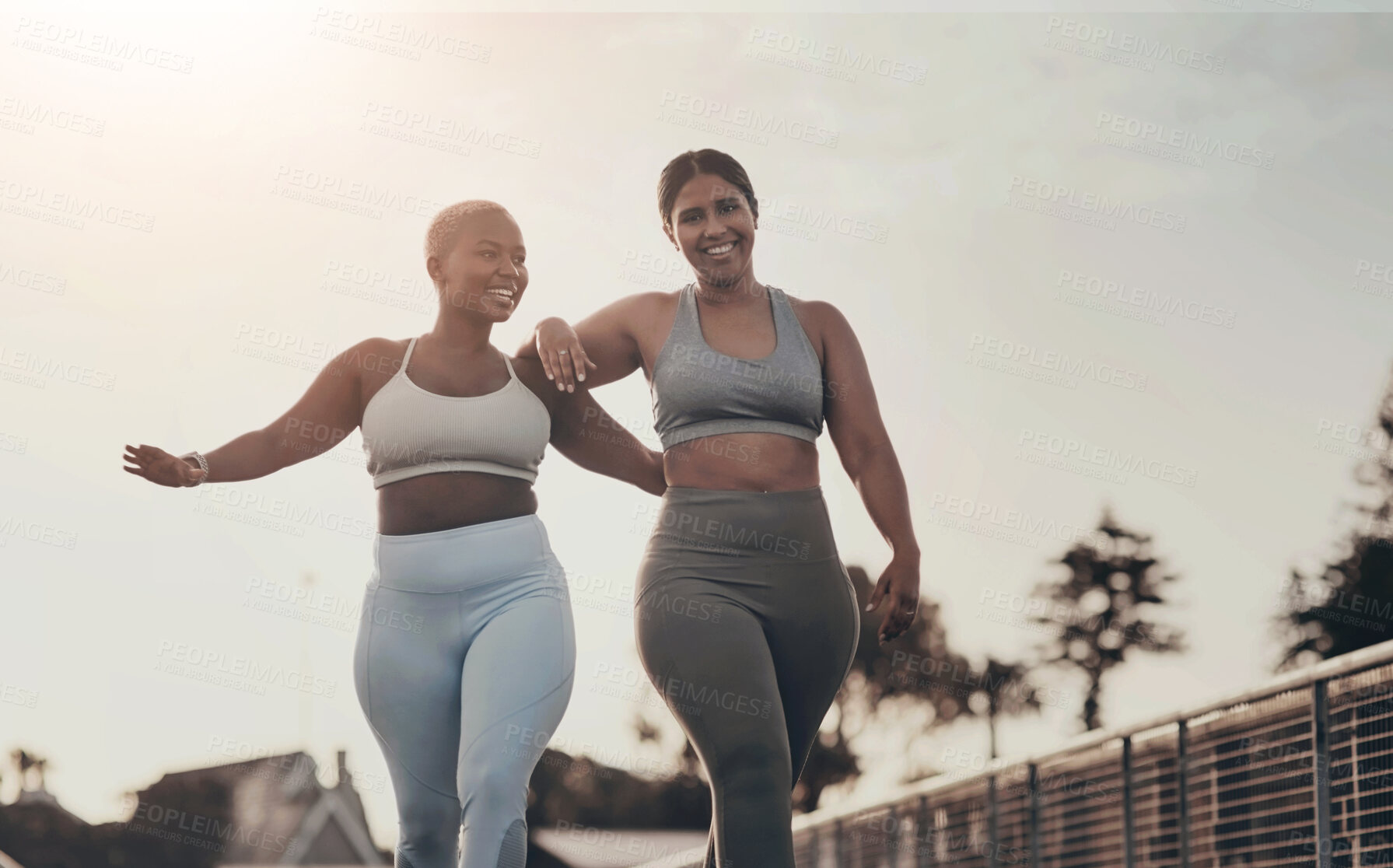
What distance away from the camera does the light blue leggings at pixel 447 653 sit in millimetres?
4445

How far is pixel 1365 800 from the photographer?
553 cm

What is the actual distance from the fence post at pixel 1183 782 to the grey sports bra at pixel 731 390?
3.30 meters

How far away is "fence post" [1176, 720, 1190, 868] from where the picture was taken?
6777mm

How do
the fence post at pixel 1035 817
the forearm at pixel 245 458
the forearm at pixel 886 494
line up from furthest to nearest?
the fence post at pixel 1035 817 < the forearm at pixel 245 458 < the forearm at pixel 886 494

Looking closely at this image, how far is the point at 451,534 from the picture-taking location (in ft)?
14.9

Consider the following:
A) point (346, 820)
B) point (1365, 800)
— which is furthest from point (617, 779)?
point (1365, 800)

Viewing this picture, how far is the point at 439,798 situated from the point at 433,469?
37.4 inches

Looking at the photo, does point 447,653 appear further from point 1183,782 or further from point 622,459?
point 1183,782

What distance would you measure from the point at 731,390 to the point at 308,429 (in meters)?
1.41

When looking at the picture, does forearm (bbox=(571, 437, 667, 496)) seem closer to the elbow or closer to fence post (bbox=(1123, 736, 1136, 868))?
the elbow

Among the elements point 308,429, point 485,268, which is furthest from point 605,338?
point 308,429

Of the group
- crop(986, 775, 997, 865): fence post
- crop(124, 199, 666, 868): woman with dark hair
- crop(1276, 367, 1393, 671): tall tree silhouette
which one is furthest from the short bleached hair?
crop(1276, 367, 1393, 671): tall tree silhouette

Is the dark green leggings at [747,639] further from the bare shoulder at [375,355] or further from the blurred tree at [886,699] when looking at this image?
the blurred tree at [886,699]

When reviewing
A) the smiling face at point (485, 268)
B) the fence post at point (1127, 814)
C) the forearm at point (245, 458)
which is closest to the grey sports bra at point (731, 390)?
the smiling face at point (485, 268)
